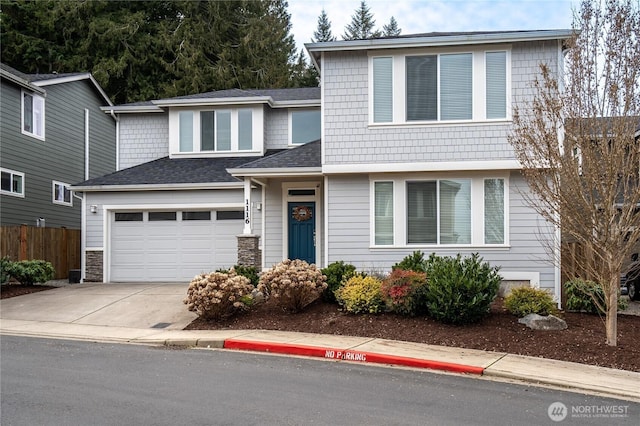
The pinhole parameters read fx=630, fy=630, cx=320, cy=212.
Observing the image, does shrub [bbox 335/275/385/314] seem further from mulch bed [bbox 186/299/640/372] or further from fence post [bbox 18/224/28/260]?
fence post [bbox 18/224/28/260]

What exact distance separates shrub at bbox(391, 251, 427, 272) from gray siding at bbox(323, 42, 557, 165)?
2482 millimetres

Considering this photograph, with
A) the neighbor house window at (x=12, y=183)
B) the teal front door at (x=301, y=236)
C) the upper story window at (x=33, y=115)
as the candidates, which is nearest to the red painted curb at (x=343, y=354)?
the teal front door at (x=301, y=236)

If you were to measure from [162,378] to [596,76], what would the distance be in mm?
8317

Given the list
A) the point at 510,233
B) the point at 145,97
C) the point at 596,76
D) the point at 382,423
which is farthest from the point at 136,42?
the point at 382,423

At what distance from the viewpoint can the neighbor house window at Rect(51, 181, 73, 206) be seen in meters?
23.3

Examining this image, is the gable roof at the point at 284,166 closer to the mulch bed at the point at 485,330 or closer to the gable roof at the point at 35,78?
the mulch bed at the point at 485,330

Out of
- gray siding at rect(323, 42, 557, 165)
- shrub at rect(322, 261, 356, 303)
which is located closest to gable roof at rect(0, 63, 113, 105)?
gray siding at rect(323, 42, 557, 165)

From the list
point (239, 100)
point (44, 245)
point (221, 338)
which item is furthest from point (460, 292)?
point (44, 245)

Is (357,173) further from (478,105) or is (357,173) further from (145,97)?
(145,97)

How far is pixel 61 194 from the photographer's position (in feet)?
78.0

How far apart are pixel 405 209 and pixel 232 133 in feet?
28.5

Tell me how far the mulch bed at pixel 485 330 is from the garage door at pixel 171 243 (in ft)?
19.4

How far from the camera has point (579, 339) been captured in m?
10.9

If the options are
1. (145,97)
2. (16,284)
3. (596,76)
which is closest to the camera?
(596,76)
